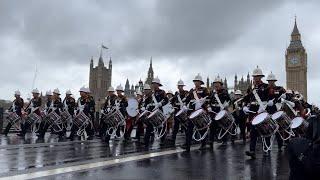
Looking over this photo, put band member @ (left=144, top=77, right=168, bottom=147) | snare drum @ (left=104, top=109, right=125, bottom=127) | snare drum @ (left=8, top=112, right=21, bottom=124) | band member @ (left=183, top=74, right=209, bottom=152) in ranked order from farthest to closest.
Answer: snare drum @ (left=8, top=112, right=21, bottom=124) → snare drum @ (left=104, top=109, right=125, bottom=127) → band member @ (left=144, top=77, right=168, bottom=147) → band member @ (left=183, top=74, right=209, bottom=152)

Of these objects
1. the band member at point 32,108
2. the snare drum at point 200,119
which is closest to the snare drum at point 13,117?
the band member at point 32,108

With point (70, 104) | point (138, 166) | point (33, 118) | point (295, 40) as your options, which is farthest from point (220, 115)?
point (295, 40)

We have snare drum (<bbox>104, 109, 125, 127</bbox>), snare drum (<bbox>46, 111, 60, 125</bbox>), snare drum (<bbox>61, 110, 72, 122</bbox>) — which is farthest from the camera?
snare drum (<bbox>46, 111, 60, 125</bbox>)

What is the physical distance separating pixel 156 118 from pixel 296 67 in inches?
5405

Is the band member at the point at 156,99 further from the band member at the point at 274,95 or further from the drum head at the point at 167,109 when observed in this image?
the band member at the point at 274,95

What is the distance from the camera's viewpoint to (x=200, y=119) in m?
11.9

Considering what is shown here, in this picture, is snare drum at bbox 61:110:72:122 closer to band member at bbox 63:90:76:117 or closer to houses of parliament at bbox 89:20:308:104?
band member at bbox 63:90:76:117

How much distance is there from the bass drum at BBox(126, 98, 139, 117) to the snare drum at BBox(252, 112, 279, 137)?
632 cm

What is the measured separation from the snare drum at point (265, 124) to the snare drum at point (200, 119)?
5.99ft

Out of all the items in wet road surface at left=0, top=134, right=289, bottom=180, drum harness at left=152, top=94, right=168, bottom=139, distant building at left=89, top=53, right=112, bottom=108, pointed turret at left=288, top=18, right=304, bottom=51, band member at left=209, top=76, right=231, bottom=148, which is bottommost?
wet road surface at left=0, top=134, right=289, bottom=180

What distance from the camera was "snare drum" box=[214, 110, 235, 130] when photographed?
12641 mm

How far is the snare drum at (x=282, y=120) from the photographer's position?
420 inches

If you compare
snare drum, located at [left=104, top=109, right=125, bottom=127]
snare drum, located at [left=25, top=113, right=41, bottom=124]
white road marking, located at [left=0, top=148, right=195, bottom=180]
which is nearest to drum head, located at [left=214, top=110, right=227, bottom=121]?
white road marking, located at [left=0, top=148, right=195, bottom=180]

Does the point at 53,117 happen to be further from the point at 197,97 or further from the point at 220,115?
the point at 220,115
